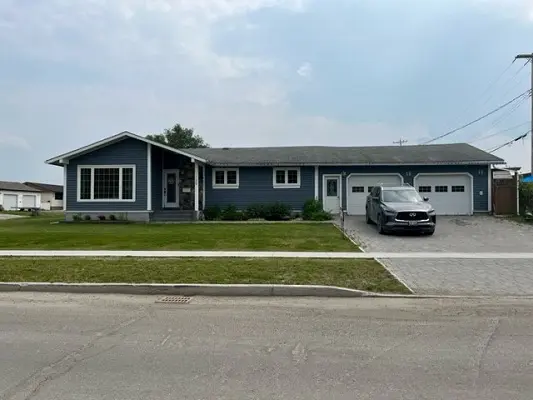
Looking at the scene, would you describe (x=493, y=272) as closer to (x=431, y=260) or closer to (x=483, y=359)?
(x=431, y=260)

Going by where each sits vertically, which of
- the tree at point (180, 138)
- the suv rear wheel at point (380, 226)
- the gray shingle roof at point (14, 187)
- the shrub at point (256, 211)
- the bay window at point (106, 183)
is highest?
the tree at point (180, 138)

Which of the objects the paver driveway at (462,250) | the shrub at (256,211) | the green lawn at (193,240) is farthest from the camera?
the shrub at (256,211)

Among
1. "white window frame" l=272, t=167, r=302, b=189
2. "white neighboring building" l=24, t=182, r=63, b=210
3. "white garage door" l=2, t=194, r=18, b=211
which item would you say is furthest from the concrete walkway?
"white neighboring building" l=24, t=182, r=63, b=210

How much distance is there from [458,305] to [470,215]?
18000mm

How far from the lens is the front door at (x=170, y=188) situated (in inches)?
969

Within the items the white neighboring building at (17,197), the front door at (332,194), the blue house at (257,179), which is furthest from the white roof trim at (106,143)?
the white neighboring building at (17,197)

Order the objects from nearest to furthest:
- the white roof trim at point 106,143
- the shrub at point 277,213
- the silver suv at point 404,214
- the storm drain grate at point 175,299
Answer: the storm drain grate at point 175,299
the silver suv at point 404,214
the white roof trim at point 106,143
the shrub at point 277,213

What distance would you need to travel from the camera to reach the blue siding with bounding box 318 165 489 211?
23.6 metres

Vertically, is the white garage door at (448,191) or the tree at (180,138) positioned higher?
the tree at (180,138)

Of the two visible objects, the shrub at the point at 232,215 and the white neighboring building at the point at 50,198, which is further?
the white neighboring building at the point at 50,198

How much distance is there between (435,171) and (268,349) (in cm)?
2126

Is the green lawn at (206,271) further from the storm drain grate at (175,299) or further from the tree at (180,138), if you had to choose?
the tree at (180,138)

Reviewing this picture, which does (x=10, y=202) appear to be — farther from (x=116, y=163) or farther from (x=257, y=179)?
(x=257, y=179)

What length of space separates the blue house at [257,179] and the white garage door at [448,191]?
0.05m
